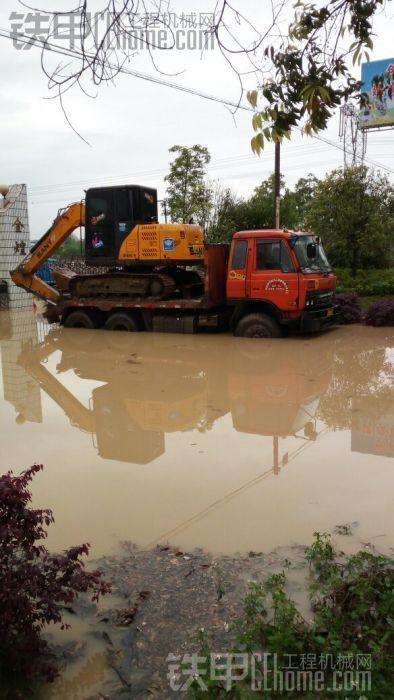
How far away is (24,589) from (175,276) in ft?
38.9

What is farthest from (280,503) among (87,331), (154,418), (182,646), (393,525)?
(87,331)

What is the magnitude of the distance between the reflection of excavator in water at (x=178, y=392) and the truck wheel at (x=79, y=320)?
266 cm

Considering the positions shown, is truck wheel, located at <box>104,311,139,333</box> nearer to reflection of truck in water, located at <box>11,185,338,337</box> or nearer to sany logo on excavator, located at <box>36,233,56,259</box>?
reflection of truck in water, located at <box>11,185,338,337</box>

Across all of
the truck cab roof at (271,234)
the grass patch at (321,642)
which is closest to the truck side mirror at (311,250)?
the truck cab roof at (271,234)

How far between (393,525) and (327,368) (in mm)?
5695

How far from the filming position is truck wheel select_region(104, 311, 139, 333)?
552 inches

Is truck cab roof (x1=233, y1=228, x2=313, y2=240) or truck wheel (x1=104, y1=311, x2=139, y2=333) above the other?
truck cab roof (x1=233, y1=228, x2=313, y2=240)

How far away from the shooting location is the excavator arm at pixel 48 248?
14641mm

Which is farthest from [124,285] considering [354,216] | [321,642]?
[321,642]

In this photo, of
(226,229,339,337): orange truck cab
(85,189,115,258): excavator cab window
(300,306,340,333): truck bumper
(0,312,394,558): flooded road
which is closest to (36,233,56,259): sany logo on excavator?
(85,189,115,258): excavator cab window

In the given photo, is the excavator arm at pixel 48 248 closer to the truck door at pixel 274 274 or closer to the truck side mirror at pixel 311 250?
the truck door at pixel 274 274

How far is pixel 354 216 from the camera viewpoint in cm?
1731

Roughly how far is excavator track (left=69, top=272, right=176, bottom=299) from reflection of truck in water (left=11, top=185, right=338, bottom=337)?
0.08 ft

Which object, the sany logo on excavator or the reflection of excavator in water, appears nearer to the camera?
the reflection of excavator in water
